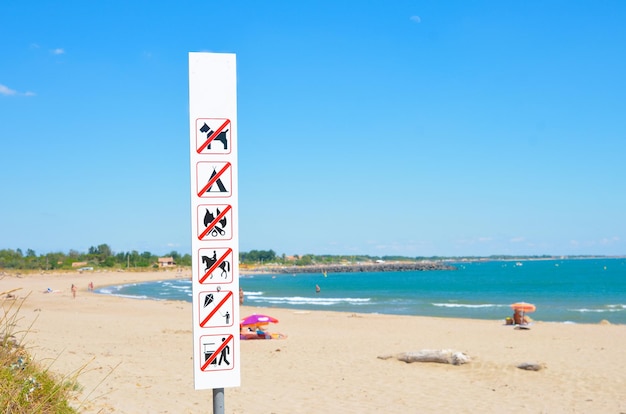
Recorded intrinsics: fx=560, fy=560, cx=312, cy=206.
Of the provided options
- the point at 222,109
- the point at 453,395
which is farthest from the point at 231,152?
the point at 453,395

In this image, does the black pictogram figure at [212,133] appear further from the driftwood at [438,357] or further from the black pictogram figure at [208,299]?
the driftwood at [438,357]

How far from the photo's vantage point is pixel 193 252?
8.73ft

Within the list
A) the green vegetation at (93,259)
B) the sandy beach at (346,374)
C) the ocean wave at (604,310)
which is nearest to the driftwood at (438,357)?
the sandy beach at (346,374)

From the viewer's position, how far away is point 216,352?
2695 mm

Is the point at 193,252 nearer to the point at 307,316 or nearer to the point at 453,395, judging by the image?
the point at 453,395

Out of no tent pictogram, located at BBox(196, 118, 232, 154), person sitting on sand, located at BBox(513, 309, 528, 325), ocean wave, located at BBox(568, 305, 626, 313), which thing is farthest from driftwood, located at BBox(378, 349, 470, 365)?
ocean wave, located at BBox(568, 305, 626, 313)

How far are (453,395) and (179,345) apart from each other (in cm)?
781

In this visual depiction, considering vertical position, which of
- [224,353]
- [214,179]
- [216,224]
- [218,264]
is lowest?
[224,353]

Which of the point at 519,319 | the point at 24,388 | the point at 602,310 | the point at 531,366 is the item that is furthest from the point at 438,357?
the point at 602,310

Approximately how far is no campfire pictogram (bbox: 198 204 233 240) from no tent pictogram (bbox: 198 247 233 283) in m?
0.07

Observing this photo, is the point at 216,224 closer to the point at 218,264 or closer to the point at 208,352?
the point at 218,264

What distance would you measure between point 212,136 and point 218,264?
0.62 metres

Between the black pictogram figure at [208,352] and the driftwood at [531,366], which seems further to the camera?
the driftwood at [531,366]

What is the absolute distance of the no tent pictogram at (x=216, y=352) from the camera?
268 centimetres
